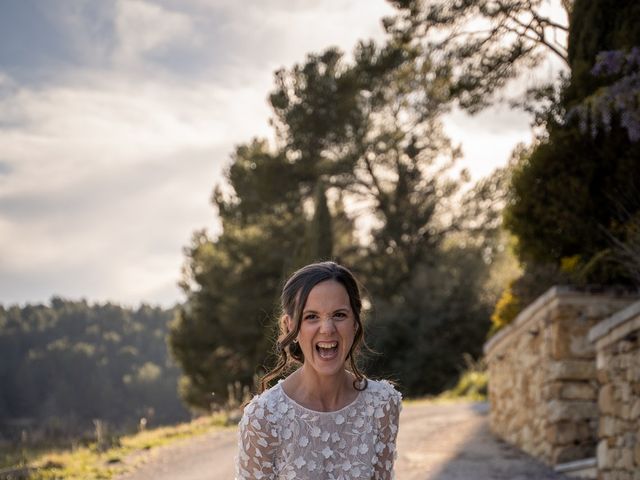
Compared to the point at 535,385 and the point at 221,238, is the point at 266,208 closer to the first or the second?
the point at 221,238

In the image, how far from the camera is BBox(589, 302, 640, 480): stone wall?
6.07 m

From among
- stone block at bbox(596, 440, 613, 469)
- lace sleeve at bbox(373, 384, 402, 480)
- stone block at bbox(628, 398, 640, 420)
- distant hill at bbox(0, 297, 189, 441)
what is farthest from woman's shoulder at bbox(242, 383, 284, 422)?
distant hill at bbox(0, 297, 189, 441)

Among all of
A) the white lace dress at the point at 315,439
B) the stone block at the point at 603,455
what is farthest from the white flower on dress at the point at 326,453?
the stone block at the point at 603,455

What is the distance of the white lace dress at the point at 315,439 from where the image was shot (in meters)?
2.70

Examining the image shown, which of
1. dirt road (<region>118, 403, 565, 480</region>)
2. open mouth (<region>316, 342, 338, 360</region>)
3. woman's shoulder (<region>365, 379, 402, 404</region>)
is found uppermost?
open mouth (<region>316, 342, 338, 360</region>)

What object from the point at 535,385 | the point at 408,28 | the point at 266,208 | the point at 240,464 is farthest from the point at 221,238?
the point at 240,464

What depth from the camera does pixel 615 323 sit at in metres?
6.46

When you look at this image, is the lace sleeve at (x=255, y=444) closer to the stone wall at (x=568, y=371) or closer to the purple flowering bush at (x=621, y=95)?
the purple flowering bush at (x=621, y=95)

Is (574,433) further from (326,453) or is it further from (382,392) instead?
(326,453)

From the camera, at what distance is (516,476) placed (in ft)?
26.0

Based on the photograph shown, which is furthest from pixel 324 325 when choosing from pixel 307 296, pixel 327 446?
pixel 327 446

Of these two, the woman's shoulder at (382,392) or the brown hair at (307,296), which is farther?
the woman's shoulder at (382,392)

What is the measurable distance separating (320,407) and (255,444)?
274 mm

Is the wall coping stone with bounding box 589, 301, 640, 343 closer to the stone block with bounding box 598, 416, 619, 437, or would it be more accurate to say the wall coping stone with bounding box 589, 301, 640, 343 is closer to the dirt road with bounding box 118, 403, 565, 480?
the stone block with bounding box 598, 416, 619, 437
